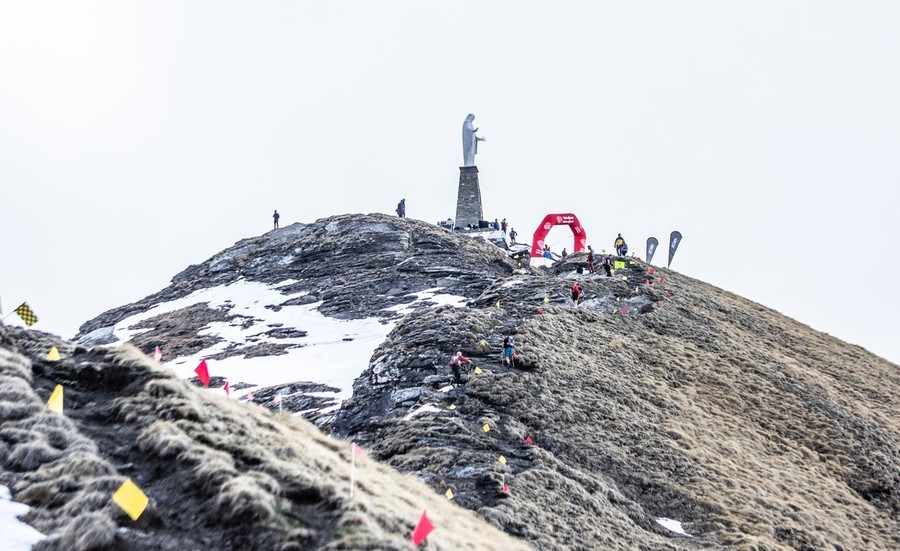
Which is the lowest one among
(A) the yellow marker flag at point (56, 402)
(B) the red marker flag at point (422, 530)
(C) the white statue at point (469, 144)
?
(B) the red marker flag at point (422, 530)

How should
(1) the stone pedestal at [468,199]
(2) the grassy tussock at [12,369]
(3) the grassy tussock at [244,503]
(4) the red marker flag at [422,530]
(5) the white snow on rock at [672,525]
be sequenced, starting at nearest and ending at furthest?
(3) the grassy tussock at [244,503] < (4) the red marker flag at [422,530] < (2) the grassy tussock at [12,369] < (5) the white snow on rock at [672,525] < (1) the stone pedestal at [468,199]

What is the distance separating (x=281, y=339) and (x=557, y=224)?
22.8m

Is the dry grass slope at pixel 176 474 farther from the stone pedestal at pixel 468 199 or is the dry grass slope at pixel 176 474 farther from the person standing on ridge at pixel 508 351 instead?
the stone pedestal at pixel 468 199

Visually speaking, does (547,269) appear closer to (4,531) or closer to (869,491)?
(869,491)

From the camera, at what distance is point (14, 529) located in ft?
37.4

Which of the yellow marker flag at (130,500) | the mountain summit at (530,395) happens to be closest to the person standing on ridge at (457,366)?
the mountain summit at (530,395)

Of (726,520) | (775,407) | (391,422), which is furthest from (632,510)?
(775,407)

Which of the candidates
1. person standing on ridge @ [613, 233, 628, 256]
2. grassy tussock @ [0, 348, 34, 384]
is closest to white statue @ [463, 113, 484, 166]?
person standing on ridge @ [613, 233, 628, 256]

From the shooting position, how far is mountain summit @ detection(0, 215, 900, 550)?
694 inches

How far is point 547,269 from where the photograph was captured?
55406 mm

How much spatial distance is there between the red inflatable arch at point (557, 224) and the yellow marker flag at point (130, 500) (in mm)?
48068

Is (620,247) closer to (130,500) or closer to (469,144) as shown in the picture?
(469,144)

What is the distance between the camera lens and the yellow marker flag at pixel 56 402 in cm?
1471

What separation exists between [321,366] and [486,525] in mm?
20229
